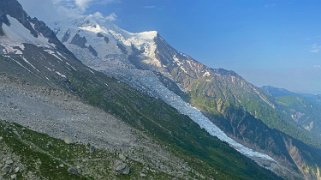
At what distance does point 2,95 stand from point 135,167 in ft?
99.2

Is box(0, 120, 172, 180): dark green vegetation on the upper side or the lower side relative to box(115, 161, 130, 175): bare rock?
lower

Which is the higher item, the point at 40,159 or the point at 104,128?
the point at 104,128

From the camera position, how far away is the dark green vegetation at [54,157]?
215 ft

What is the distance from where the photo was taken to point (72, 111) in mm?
97688

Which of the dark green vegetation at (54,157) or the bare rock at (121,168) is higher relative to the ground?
the bare rock at (121,168)

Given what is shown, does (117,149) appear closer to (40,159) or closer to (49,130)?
(49,130)

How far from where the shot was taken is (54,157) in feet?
230

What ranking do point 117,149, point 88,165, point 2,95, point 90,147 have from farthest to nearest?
point 2,95
point 117,149
point 90,147
point 88,165

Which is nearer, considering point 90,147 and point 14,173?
point 14,173

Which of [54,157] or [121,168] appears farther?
[121,168]

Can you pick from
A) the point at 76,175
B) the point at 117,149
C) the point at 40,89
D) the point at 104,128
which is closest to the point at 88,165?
the point at 76,175

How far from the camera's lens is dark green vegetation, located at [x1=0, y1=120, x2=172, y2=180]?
65.6 meters

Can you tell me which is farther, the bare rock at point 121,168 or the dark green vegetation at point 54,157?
the bare rock at point 121,168

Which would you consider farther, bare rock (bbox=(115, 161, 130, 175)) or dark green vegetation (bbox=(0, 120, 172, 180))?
bare rock (bbox=(115, 161, 130, 175))
